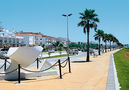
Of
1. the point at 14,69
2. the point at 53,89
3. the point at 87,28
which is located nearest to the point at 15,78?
the point at 14,69

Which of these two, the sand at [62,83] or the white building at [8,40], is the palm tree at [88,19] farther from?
the white building at [8,40]

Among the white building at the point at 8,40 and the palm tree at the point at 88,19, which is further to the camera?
the white building at the point at 8,40

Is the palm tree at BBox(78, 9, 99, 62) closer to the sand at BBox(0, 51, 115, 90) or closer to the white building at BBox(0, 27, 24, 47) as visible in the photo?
the sand at BBox(0, 51, 115, 90)

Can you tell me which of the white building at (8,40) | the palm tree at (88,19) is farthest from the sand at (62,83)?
the white building at (8,40)

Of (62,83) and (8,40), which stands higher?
(8,40)

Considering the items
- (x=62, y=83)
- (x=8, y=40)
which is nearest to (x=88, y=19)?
(x=62, y=83)

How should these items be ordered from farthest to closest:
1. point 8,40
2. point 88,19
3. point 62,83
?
point 8,40, point 88,19, point 62,83

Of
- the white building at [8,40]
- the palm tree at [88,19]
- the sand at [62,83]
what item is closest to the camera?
the sand at [62,83]

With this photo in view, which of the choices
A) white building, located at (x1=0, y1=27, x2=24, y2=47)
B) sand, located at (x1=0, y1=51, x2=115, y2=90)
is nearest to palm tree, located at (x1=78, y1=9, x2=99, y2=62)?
sand, located at (x1=0, y1=51, x2=115, y2=90)

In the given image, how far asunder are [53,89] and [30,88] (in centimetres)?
113

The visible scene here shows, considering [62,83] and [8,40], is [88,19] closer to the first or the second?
[62,83]

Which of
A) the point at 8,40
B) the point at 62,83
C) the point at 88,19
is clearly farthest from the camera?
the point at 8,40

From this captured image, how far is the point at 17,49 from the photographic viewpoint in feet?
38.5

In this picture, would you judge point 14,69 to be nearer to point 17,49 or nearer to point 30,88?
point 17,49
